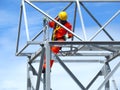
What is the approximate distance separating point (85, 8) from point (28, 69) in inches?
206

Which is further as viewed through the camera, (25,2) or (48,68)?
(25,2)

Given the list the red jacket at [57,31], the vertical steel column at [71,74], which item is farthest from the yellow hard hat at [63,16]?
the vertical steel column at [71,74]

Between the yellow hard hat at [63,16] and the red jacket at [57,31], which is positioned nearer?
the red jacket at [57,31]

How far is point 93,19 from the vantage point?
2659 centimetres

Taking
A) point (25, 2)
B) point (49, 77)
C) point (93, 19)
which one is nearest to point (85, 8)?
point (93, 19)

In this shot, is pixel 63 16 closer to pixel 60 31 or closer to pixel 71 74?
pixel 60 31

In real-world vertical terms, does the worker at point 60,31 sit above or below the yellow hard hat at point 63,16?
below

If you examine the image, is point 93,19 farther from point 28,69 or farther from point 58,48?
point 28,69

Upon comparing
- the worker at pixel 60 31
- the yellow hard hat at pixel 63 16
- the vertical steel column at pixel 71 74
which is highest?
the yellow hard hat at pixel 63 16

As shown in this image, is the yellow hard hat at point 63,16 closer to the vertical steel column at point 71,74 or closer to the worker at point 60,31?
the worker at point 60,31

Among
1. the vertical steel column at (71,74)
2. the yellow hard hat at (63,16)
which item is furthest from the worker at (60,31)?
the vertical steel column at (71,74)

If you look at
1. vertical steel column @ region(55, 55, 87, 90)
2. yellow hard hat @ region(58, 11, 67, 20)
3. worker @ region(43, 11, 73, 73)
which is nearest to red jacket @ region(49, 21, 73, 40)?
worker @ region(43, 11, 73, 73)

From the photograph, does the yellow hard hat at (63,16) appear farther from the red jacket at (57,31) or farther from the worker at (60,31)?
the red jacket at (57,31)

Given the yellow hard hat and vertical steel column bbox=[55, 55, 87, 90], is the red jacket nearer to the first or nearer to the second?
the yellow hard hat
